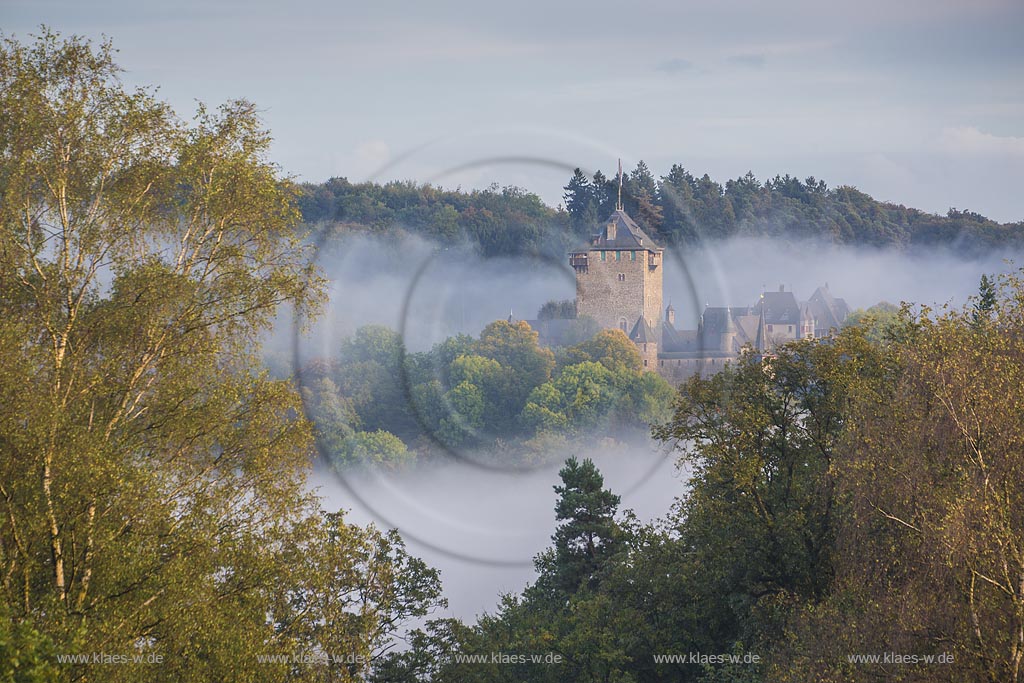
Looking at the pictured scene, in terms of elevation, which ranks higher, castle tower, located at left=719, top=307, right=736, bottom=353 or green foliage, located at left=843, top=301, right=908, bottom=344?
green foliage, located at left=843, top=301, right=908, bottom=344

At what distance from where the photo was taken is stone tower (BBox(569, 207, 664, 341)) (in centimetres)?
10481

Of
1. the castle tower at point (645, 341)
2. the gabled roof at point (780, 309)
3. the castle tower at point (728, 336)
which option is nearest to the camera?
the castle tower at point (645, 341)

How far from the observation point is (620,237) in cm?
10650

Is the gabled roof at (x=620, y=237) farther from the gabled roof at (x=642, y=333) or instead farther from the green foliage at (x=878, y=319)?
the green foliage at (x=878, y=319)

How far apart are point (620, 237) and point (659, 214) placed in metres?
16.2

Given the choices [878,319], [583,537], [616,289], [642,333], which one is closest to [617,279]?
[616,289]

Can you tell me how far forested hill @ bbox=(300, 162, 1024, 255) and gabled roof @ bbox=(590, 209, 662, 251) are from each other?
18.1 feet

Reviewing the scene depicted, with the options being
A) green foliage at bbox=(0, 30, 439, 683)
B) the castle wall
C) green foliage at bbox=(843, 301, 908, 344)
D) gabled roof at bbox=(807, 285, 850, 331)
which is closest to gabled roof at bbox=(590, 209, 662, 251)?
the castle wall

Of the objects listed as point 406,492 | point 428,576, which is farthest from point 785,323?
point 428,576

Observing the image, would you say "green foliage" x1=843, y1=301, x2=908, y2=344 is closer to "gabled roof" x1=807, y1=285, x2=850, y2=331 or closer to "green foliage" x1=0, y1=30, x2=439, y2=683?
"gabled roof" x1=807, y1=285, x2=850, y2=331

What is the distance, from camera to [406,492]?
282ft

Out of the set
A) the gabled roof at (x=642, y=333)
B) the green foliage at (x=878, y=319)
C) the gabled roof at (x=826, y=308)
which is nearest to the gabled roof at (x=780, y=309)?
the gabled roof at (x=826, y=308)

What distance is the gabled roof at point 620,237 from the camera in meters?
106

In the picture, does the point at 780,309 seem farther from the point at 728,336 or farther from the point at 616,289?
the point at 616,289
